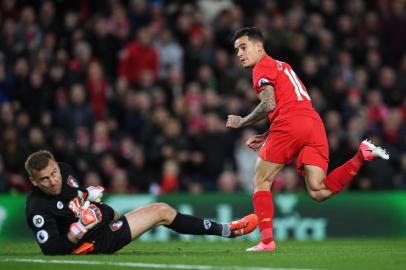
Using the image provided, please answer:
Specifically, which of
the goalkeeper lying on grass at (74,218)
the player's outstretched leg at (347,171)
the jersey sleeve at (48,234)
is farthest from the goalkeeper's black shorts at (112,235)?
the player's outstretched leg at (347,171)

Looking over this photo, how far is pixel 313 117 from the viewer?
10.8 metres

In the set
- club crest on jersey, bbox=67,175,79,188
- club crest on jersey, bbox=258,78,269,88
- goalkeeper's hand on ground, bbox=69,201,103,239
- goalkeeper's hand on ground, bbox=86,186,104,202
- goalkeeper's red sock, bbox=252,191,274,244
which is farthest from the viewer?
goalkeeper's red sock, bbox=252,191,274,244

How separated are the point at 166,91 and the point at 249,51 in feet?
22.8

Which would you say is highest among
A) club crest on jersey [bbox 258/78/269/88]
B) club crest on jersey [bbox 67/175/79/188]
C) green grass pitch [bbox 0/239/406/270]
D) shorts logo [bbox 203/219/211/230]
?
club crest on jersey [bbox 258/78/269/88]

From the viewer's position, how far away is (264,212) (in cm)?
1053

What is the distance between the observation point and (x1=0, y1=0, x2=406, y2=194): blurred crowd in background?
16297 millimetres

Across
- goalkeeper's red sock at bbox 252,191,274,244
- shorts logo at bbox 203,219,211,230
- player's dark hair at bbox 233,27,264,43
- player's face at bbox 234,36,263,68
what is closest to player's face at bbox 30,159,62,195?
shorts logo at bbox 203,219,211,230

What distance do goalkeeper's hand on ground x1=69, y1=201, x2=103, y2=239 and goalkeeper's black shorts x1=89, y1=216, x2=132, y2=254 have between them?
13.6 inches

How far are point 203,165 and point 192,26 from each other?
9.72ft

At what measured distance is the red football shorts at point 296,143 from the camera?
10.6 m

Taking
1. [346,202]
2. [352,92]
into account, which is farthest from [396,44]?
[346,202]

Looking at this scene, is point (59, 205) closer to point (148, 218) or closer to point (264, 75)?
point (148, 218)

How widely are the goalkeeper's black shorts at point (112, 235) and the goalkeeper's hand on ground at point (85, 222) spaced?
346 mm

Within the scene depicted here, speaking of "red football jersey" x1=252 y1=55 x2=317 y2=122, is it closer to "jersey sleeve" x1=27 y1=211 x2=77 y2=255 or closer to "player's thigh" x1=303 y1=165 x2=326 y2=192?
"player's thigh" x1=303 y1=165 x2=326 y2=192
